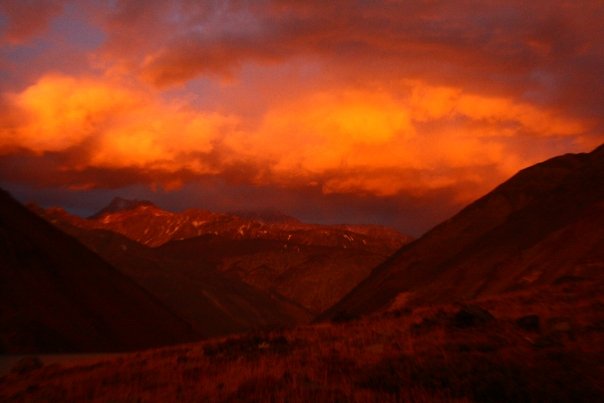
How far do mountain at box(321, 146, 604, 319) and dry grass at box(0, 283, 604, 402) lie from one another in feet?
105

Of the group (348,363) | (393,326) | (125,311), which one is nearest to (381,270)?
(125,311)

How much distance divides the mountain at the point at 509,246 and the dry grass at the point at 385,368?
32.1m

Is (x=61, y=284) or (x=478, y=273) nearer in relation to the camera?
(x=61, y=284)

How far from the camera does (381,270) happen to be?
142 m

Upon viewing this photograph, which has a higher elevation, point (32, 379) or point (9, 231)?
point (9, 231)

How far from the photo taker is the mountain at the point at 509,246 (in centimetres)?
8050

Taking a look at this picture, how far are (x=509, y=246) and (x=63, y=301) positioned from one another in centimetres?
6301

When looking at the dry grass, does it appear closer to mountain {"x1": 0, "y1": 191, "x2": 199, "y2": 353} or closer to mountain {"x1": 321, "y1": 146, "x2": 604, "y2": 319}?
mountain {"x1": 321, "y1": 146, "x2": 604, "y2": 319}

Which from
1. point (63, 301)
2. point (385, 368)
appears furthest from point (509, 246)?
point (385, 368)

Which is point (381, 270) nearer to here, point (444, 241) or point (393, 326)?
point (444, 241)

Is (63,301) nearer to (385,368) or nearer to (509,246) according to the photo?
(509,246)

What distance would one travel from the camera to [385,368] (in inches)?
674

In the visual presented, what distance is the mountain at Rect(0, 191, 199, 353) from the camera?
209ft

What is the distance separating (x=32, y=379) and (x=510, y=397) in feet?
61.1
